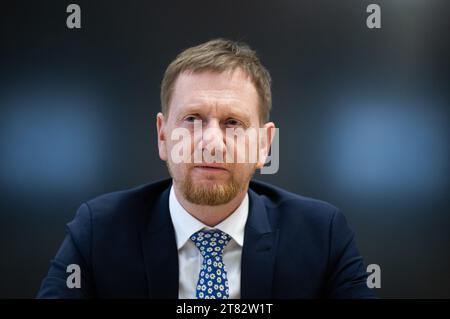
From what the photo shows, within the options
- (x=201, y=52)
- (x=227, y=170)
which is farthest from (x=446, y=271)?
(x=201, y=52)

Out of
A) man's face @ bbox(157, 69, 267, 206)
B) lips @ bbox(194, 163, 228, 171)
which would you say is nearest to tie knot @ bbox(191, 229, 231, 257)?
man's face @ bbox(157, 69, 267, 206)

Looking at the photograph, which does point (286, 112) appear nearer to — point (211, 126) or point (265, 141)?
point (265, 141)

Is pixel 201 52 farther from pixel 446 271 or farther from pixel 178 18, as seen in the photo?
pixel 446 271

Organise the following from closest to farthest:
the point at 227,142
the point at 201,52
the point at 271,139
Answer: the point at 227,142 < the point at 201,52 < the point at 271,139

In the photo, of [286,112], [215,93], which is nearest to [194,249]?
[215,93]

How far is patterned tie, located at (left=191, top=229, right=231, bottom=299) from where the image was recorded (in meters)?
1.32

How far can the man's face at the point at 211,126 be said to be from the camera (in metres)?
1.30

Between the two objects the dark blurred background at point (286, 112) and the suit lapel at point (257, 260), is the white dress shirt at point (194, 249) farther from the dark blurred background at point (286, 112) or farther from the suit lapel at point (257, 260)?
the dark blurred background at point (286, 112)

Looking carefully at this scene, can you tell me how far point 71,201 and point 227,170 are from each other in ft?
2.07

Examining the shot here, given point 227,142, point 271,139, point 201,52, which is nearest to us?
point 227,142

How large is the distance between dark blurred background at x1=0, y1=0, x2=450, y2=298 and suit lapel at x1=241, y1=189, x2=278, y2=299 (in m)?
0.31

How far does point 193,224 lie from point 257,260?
0.75 feet

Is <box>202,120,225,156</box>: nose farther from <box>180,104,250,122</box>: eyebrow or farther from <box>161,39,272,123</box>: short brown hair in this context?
<box>161,39,272,123</box>: short brown hair
